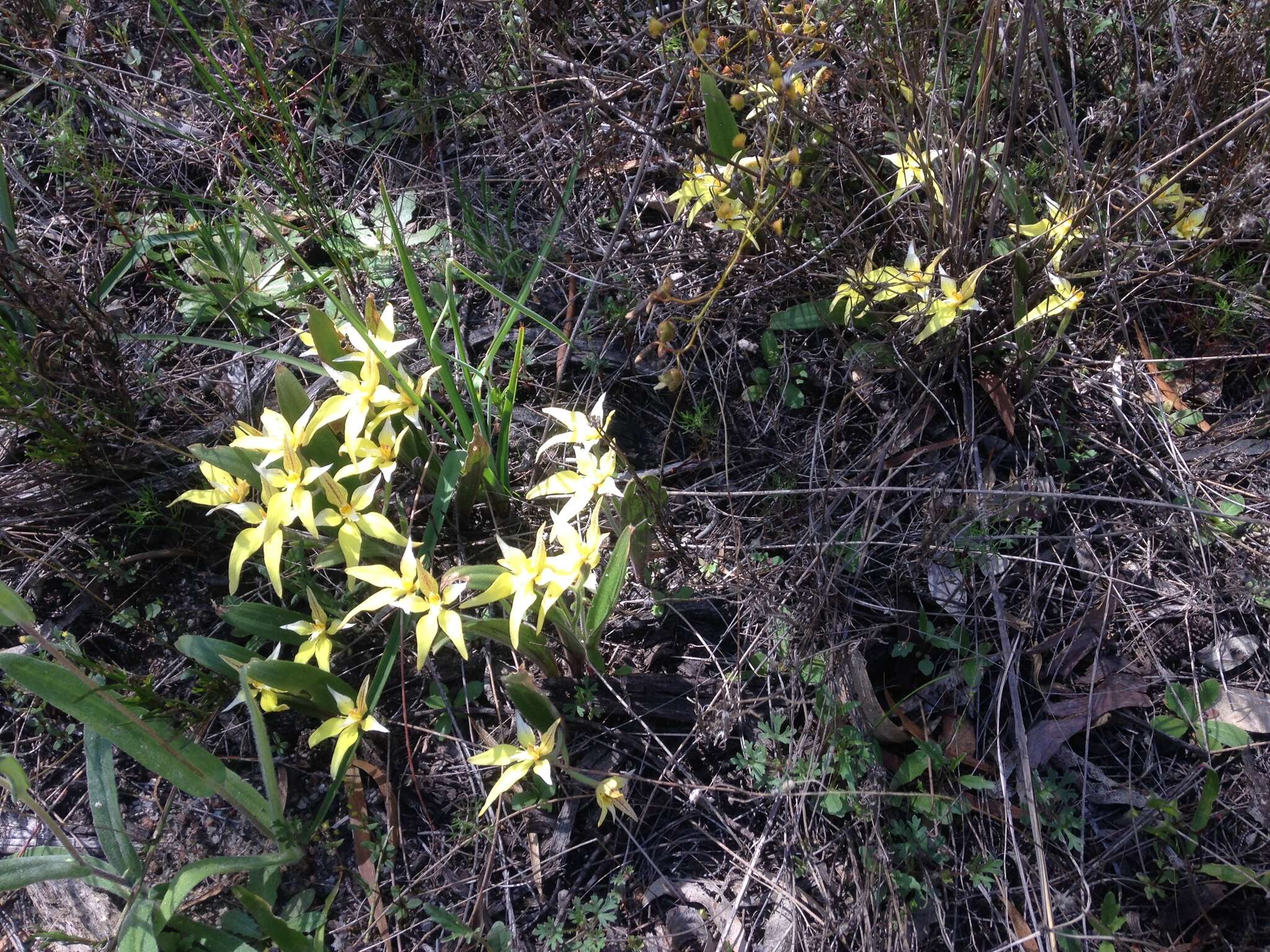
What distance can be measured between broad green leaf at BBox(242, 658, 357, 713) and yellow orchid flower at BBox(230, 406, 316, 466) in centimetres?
39

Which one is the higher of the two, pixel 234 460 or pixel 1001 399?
pixel 234 460

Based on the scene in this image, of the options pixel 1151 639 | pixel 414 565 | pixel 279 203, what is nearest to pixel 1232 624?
pixel 1151 639

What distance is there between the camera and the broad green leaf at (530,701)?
158 cm

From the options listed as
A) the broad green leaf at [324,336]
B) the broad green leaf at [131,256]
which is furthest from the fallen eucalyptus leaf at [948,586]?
the broad green leaf at [131,256]

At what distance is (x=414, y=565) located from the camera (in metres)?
1.54

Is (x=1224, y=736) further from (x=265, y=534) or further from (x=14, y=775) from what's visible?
(x=14, y=775)

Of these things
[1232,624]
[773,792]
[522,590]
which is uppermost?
[522,590]

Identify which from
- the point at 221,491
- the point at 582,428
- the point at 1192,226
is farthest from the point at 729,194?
the point at 221,491

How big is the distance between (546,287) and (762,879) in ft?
5.23

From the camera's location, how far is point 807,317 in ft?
6.77

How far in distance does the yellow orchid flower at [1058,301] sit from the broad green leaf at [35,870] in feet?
7.24

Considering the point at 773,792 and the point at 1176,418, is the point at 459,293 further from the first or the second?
the point at 1176,418

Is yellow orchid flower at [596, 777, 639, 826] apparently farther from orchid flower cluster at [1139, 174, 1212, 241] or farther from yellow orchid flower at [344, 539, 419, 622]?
orchid flower cluster at [1139, 174, 1212, 241]

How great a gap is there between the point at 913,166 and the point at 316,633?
169 cm
